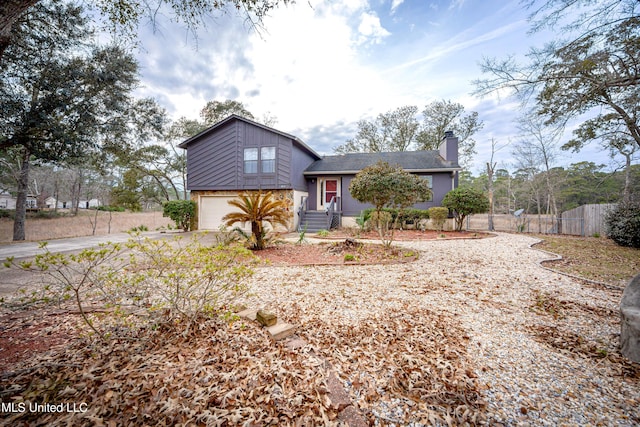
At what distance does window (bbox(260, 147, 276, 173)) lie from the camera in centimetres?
1204

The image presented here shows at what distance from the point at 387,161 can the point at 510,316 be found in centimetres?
1216

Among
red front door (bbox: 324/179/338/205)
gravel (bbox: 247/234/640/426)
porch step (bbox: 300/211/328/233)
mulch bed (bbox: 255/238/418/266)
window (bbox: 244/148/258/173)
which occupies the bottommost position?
gravel (bbox: 247/234/640/426)

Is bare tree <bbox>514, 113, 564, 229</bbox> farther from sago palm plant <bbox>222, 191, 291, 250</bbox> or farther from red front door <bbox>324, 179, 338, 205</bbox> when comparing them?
sago palm plant <bbox>222, 191, 291, 250</bbox>

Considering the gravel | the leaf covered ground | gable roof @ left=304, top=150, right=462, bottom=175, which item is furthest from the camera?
gable roof @ left=304, top=150, right=462, bottom=175

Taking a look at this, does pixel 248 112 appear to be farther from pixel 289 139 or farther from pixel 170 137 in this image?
pixel 289 139

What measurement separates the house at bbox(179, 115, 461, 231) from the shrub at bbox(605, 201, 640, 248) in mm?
5750

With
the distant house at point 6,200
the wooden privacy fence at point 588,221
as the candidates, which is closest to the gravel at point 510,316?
the wooden privacy fence at point 588,221

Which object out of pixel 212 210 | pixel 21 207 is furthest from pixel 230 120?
pixel 21 207

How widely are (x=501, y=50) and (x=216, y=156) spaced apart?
12114 millimetres

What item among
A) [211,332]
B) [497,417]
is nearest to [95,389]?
[211,332]

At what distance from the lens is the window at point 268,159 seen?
1204 centimetres

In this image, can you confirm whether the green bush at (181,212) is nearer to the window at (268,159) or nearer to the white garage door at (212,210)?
the white garage door at (212,210)

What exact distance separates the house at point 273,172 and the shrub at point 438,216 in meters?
1.30

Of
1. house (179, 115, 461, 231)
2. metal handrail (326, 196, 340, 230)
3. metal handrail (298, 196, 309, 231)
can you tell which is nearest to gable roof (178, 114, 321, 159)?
house (179, 115, 461, 231)
